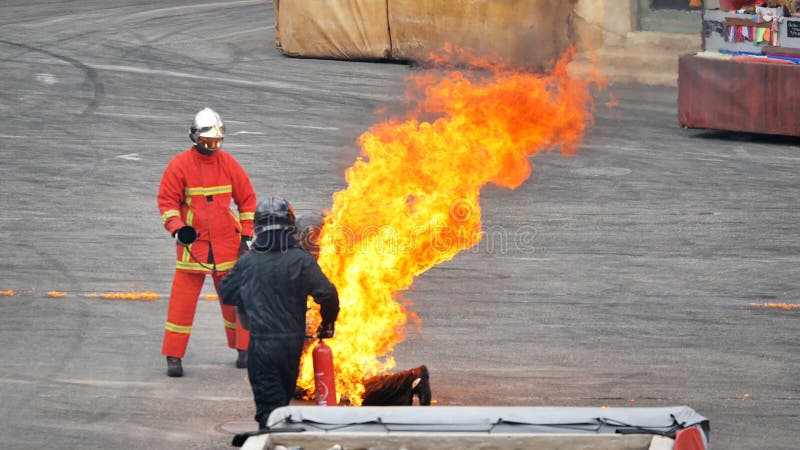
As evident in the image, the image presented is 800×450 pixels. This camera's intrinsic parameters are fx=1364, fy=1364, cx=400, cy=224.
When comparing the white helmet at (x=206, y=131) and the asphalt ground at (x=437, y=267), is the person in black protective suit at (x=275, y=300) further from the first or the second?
the white helmet at (x=206, y=131)

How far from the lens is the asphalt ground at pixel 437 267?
10086 millimetres

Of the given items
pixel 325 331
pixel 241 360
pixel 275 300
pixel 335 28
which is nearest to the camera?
pixel 275 300

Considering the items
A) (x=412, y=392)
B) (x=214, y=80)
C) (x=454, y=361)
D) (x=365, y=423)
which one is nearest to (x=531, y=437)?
(x=365, y=423)

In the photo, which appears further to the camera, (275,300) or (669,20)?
(669,20)

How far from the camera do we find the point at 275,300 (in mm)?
8625

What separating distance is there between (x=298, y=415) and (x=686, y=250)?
306 inches

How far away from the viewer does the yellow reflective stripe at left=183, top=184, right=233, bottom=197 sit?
1055 centimetres

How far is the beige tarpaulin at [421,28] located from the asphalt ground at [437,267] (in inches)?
28.8

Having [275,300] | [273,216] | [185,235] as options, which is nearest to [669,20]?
[185,235]

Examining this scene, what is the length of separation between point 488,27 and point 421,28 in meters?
1.31

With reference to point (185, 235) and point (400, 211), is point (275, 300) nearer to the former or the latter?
point (400, 211)

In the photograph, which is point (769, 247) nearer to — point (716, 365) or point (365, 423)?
point (716, 365)

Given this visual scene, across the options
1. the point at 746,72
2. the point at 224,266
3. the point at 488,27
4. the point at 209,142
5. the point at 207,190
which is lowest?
the point at 224,266

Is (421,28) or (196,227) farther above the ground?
(421,28)
